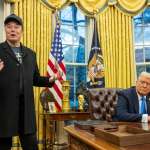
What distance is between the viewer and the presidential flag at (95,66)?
17.8 ft

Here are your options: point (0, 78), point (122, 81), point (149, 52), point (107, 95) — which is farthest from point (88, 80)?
point (0, 78)

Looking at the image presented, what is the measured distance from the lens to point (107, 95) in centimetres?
364

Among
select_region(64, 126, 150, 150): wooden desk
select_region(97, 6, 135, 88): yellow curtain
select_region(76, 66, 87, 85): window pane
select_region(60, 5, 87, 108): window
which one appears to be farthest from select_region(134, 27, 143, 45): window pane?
select_region(64, 126, 150, 150): wooden desk

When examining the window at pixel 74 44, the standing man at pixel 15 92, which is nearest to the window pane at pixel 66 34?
the window at pixel 74 44

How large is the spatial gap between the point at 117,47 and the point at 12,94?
12.5 feet

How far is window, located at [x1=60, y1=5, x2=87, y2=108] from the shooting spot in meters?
5.93

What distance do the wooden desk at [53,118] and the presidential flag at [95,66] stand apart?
0.64m

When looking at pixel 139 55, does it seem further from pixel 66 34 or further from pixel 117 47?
pixel 66 34

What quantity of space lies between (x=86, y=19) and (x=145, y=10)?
124 centimetres

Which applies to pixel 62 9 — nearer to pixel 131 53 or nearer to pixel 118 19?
pixel 118 19

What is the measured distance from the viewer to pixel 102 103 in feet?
11.8

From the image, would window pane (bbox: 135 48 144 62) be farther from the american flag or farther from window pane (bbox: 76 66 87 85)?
the american flag

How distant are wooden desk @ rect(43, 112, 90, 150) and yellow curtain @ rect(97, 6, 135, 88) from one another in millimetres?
1006

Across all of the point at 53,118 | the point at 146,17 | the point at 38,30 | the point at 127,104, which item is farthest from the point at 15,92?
the point at 146,17
